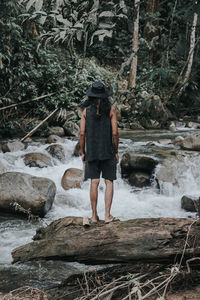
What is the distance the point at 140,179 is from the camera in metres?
8.90

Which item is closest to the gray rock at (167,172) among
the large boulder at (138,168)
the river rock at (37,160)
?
the large boulder at (138,168)

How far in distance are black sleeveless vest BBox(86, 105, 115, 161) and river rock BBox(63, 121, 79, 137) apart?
8.79 metres

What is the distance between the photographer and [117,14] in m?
2.07

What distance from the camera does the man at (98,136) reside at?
4152mm

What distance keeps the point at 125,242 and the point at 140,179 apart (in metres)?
5.54

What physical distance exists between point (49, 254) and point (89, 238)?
20.2 inches

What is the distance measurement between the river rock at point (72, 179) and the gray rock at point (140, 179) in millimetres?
1416

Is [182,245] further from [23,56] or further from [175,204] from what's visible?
[23,56]

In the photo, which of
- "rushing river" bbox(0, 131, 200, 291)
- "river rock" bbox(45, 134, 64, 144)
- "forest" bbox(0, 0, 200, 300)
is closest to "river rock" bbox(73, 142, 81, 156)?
"forest" bbox(0, 0, 200, 300)

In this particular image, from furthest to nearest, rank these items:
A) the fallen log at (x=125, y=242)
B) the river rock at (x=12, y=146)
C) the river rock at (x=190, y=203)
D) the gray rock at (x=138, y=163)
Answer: the river rock at (x=12, y=146) → the gray rock at (x=138, y=163) → the river rock at (x=190, y=203) → the fallen log at (x=125, y=242)

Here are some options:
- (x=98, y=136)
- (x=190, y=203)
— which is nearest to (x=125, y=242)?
(x=98, y=136)

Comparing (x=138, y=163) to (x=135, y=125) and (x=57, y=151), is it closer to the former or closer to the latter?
(x=57, y=151)

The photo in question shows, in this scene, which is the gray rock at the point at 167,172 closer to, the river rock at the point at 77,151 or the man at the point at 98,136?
the river rock at the point at 77,151

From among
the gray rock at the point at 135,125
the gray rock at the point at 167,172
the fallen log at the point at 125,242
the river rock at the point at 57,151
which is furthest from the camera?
the gray rock at the point at 135,125
